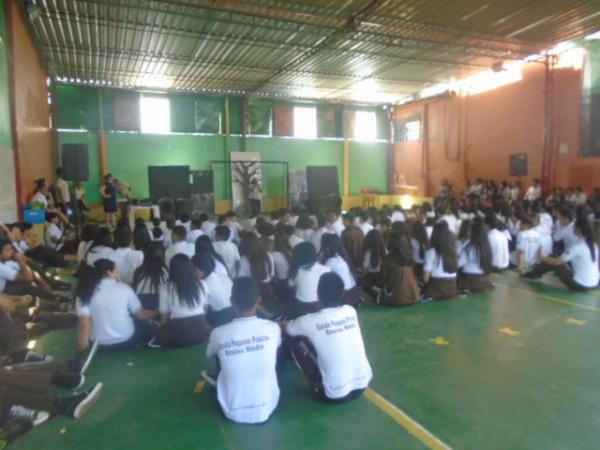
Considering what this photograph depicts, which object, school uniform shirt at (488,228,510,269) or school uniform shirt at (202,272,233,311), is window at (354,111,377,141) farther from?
school uniform shirt at (202,272,233,311)

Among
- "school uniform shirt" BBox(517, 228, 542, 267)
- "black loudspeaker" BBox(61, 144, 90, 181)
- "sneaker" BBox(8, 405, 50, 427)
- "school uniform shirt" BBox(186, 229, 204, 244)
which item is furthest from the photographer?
"black loudspeaker" BBox(61, 144, 90, 181)

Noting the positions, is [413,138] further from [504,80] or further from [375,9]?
[375,9]

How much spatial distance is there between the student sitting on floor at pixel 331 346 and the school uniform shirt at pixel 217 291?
127cm

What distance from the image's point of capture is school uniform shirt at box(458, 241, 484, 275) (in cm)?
511

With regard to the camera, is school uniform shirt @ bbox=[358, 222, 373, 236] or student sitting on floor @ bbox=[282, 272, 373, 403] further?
school uniform shirt @ bbox=[358, 222, 373, 236]

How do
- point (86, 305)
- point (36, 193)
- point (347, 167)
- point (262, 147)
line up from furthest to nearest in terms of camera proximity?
point (347, 167) → point (262, 147) → point (36, 193) → point (86, 305)

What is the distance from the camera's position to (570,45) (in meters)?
10.4

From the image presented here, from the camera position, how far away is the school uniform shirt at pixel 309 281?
3.79 m

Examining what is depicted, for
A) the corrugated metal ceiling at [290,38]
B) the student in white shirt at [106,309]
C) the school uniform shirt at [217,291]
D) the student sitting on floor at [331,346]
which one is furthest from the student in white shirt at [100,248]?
the corrugated metal ceiling at [290,38]

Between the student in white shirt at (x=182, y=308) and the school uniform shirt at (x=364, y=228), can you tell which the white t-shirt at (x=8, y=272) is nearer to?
the student in white shirt at (x=182, y=308)

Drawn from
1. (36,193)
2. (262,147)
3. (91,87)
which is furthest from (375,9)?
(91,87)

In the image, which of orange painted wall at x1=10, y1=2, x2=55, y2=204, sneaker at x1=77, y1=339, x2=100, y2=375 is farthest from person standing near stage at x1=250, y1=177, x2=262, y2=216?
sneaker at x1=77, y1=339, x2=100, y2=375

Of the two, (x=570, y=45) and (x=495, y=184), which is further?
(x=495, y=184)

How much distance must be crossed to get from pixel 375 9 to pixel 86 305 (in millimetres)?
6967
